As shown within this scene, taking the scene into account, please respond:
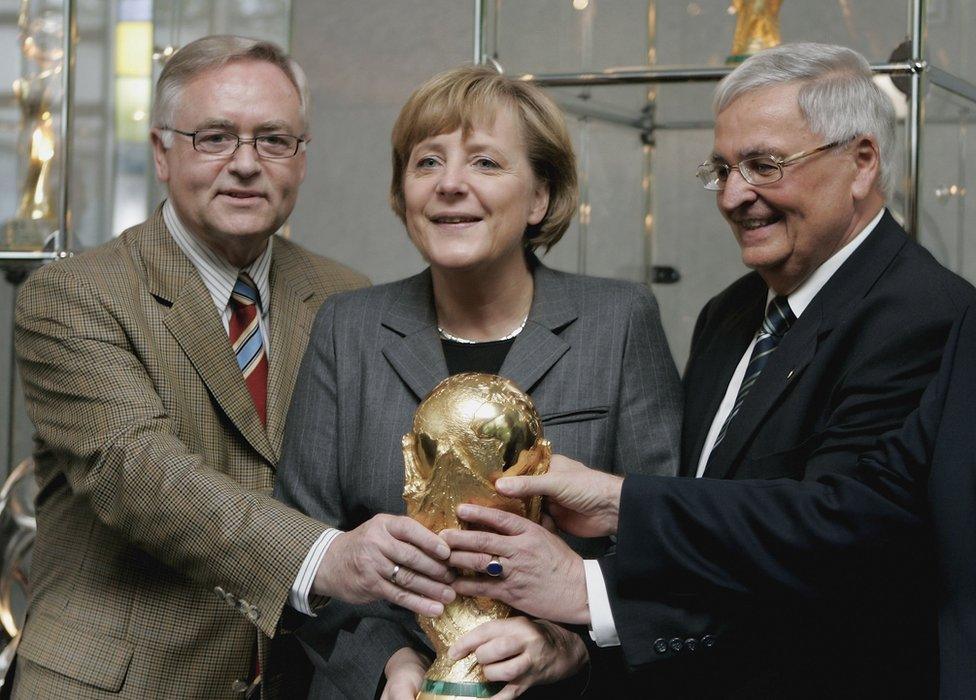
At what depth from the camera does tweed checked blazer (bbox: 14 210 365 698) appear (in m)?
2.57

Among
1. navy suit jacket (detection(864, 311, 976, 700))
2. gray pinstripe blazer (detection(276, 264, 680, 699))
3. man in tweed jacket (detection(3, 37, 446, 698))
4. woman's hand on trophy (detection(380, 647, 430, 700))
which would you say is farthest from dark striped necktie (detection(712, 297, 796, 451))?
man in tweed jacket (detection(3, 37, 446, 698))

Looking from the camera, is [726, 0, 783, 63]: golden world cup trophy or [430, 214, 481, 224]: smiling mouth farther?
[726, 0, 783, 63]: golden world cup trophy

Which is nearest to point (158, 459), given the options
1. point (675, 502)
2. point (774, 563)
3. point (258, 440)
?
point (258, 440)

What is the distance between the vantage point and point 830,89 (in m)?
2.48

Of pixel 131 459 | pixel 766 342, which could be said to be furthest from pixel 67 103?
pixel 766 342

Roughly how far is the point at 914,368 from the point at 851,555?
327 mm

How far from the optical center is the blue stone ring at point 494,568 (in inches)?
81.0

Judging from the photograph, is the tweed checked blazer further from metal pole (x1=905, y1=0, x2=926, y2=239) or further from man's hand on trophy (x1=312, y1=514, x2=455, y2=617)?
metal pole (x1=905, y1=0, x2=926, y2=239)

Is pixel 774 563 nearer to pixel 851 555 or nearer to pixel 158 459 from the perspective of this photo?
pixel 851 555

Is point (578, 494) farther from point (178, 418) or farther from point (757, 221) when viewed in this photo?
point (178, 418)

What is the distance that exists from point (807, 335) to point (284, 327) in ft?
3.87

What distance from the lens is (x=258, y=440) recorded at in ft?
9.20

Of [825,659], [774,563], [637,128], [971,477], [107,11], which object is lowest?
[825,659]

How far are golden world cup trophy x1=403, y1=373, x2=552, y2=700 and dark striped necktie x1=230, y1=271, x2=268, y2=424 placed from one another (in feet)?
2.91
